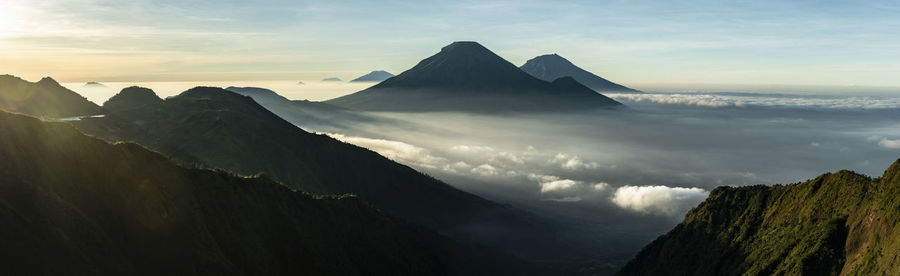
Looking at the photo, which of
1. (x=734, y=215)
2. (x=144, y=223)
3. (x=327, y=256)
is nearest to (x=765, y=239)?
(x=734, y=215)

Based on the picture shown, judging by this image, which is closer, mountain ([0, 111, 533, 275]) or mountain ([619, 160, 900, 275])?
mountain ([0, 111, 533, 275])

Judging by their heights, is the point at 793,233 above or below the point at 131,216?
below

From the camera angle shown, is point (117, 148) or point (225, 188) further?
point (225, 188)

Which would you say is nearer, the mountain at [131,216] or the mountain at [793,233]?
the mountain at [131,216]

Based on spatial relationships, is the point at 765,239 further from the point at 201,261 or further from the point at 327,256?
the point at 201,261
